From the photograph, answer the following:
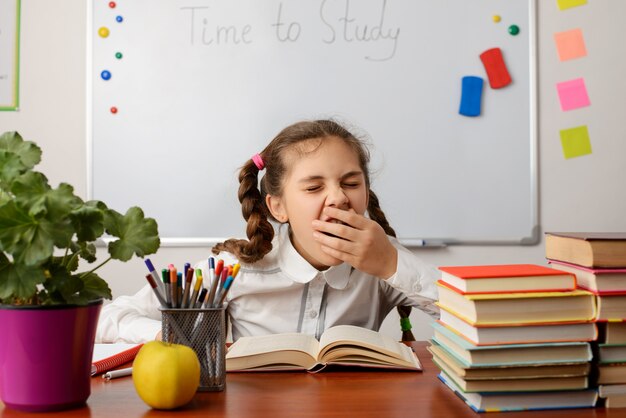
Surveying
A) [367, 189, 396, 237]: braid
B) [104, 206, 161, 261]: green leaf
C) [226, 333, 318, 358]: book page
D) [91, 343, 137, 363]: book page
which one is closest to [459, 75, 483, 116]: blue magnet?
[367, 189, 396, 237]: braid

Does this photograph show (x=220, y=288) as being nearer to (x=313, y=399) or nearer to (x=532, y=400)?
(x=313, y=399)

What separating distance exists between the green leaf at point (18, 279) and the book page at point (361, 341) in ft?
1.51

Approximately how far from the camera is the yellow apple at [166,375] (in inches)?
33.0

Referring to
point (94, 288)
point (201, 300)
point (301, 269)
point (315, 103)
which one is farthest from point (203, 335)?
point (315, 103)

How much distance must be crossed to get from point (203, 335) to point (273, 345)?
19 centimetres

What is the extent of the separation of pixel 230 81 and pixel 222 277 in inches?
69.5

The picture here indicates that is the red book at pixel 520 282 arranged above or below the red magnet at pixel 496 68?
below

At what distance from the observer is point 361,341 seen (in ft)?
3.61

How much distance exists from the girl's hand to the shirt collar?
11 centimetres

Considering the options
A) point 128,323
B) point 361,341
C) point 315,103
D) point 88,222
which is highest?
point 315,103

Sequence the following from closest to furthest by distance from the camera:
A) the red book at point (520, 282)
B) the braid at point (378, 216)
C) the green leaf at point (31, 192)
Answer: the green leaf at point (31, 192), the red book at point (520, 282), the braid at point (378, 216)

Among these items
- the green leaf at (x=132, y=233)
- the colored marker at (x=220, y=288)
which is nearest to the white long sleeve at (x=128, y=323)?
the colored marker at (x=220, y=288)

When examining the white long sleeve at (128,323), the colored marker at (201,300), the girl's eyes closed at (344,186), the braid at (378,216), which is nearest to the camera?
the colored marker at (201,300)

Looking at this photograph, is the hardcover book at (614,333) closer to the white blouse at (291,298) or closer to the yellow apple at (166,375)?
the yellow apple at (166,375)
